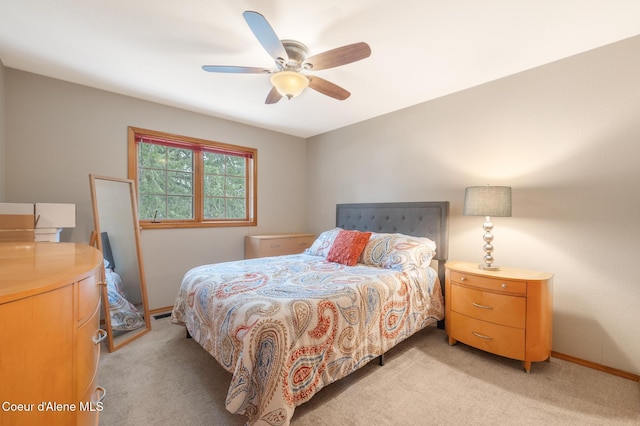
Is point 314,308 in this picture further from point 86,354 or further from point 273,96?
point 273,96

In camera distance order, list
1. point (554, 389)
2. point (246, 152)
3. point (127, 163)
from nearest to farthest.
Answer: point (554, 389)
point (127, 163)
point (246, 152)

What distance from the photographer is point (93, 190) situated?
2.47m

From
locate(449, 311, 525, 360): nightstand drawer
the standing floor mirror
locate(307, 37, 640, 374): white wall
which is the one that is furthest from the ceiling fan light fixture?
locate(449, 311, 525, 360): nightstand drawer

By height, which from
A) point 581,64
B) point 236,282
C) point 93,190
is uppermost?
point 581,64

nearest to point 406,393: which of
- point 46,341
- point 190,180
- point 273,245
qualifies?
point 46,341

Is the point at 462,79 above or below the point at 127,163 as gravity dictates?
above

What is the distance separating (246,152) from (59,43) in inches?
84.8

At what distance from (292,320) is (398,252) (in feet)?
4.68

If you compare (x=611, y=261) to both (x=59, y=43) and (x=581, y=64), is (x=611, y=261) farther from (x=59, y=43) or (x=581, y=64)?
(x=59, y=43)

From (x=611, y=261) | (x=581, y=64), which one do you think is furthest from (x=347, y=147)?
(x=611, y=261)

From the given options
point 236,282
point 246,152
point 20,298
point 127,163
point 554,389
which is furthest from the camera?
point 246,152

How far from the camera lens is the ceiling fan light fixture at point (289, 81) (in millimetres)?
2025

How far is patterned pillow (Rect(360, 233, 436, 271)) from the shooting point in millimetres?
2602

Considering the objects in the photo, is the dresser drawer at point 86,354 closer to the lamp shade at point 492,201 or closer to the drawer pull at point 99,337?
the drawer pull at point 99,337
